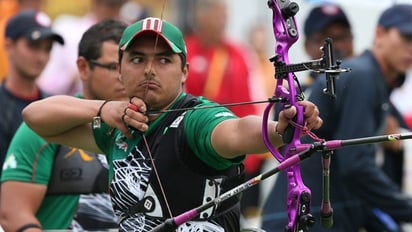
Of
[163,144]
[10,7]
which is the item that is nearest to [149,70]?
[163,144]

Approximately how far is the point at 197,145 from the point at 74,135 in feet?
3.23

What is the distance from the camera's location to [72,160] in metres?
6.29

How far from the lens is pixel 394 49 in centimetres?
728

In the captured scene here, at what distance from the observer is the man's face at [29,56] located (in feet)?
25.8

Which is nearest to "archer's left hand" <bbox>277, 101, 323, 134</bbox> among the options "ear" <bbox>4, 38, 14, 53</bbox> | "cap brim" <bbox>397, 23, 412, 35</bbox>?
"cap brim" <bbox>397, 23, 412, 35</bbox>

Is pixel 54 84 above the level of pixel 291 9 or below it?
below

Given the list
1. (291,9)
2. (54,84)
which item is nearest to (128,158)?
(291,9)

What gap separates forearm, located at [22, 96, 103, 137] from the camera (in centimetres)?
530

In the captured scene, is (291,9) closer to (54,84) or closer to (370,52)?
(370,52)

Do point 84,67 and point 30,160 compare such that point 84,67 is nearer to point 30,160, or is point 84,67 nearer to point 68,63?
point 30,160

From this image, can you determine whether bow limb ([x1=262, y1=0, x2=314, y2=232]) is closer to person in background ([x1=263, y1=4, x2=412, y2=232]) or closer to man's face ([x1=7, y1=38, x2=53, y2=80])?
person in background ([x1=263, y1=4, x2=412, y2=232])

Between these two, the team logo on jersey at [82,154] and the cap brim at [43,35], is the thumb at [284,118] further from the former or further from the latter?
the cap brim at [43,35]

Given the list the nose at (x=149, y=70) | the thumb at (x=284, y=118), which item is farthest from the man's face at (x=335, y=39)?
the thumb at (x=284, y=118)

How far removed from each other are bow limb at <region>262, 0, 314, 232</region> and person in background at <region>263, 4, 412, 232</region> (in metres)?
1.92
